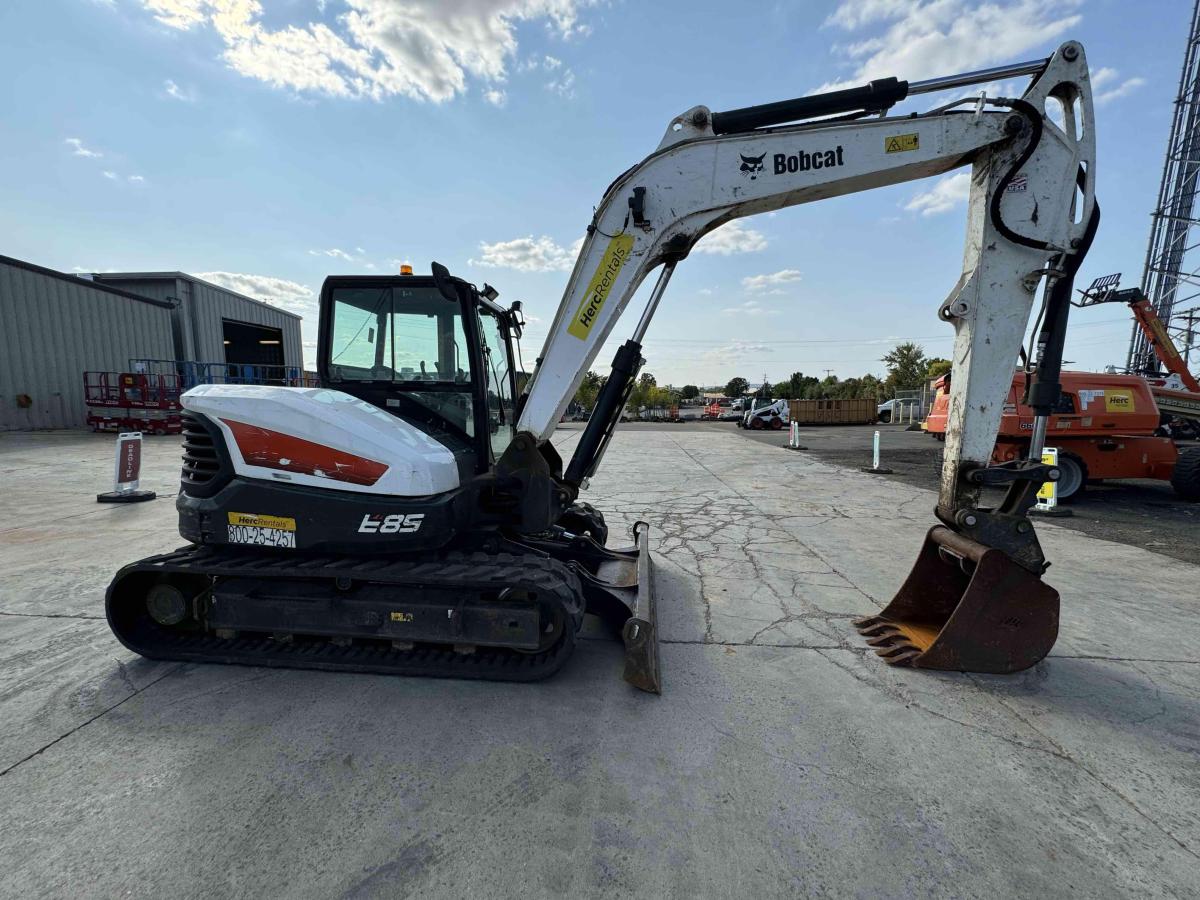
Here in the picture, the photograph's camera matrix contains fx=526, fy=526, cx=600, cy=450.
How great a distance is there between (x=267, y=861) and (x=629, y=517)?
232 inches

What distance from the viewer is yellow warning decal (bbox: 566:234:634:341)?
11.1 ft

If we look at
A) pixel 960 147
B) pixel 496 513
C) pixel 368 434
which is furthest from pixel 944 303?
pixel 368 434

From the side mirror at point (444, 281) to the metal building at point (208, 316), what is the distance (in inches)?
1194

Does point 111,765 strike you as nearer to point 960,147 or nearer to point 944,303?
point 944,303

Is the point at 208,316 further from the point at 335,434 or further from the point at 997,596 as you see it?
the point at 997,596

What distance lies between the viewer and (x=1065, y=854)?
6.28 ft

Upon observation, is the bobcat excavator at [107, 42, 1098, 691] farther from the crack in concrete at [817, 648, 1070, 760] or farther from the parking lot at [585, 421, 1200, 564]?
the parking lot at [585, 421, 1200, 564]

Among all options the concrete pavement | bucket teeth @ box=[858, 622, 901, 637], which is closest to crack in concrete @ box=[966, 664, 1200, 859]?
the concrete pavement

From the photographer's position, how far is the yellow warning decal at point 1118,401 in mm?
8695

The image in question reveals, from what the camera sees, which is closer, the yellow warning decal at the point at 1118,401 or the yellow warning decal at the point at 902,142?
the yellow warning decal at the point at 902,142

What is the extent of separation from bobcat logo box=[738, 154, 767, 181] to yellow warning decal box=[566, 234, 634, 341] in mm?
803

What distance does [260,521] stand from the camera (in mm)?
3215

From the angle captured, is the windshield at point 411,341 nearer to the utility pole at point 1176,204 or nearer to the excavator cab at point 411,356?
the excavator cab at point 411,356

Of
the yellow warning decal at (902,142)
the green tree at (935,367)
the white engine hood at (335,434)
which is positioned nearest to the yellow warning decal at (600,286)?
the white engine hood at (335,434)
